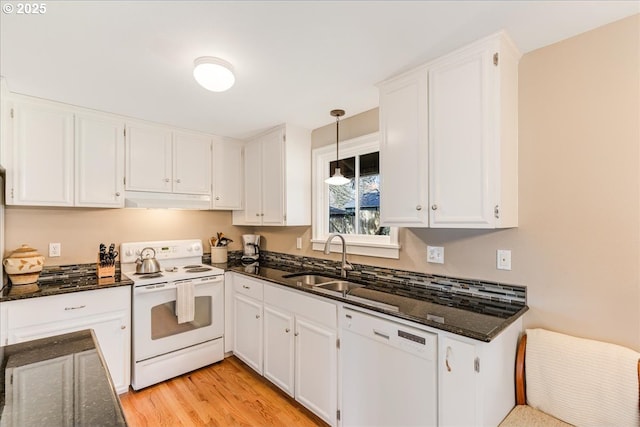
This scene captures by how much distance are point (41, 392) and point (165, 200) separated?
7.27 ft

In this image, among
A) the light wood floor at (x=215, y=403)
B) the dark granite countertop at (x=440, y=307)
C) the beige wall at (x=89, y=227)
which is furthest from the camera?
the beige wall at (x=89, y=227)

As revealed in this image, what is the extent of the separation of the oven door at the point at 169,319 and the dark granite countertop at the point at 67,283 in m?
0.23

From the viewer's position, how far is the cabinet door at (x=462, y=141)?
1573 mm

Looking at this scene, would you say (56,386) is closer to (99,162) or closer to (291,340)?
(291,340)

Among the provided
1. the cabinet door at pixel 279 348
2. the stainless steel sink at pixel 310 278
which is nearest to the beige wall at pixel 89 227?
the stainless steel sink at pixel 310 278

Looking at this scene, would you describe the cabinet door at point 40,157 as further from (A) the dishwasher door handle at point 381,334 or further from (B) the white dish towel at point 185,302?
(A) the dishwasher door handle at point 381,334

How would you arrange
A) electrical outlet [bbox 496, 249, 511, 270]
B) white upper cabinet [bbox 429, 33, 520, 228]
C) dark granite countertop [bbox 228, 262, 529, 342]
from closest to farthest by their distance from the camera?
1. dark granite countertop [bbox 228, 262, 529, 342]
2. white upper cabinet [bbox 429, 33, 520, 228]
3. electrical outlet [bbox 496, 249, 511, 270]

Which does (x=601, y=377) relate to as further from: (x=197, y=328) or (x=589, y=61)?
(x=197, y=328)

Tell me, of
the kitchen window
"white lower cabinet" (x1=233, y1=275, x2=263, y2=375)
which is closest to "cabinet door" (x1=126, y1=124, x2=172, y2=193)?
"white lower cabinet" (x1=233, y1=275, x2=263, y2=375)

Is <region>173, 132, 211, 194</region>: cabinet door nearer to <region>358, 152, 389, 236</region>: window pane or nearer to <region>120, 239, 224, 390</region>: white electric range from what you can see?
<region>120, 239, 224, 390</region>: white electric range

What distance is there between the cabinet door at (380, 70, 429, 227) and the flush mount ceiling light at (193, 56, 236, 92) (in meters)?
0.98

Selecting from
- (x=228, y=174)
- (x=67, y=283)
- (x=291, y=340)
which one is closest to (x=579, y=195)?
(x=291, y=340)

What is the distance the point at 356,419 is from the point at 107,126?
2932mm

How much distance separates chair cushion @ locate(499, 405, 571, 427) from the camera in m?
1.43
